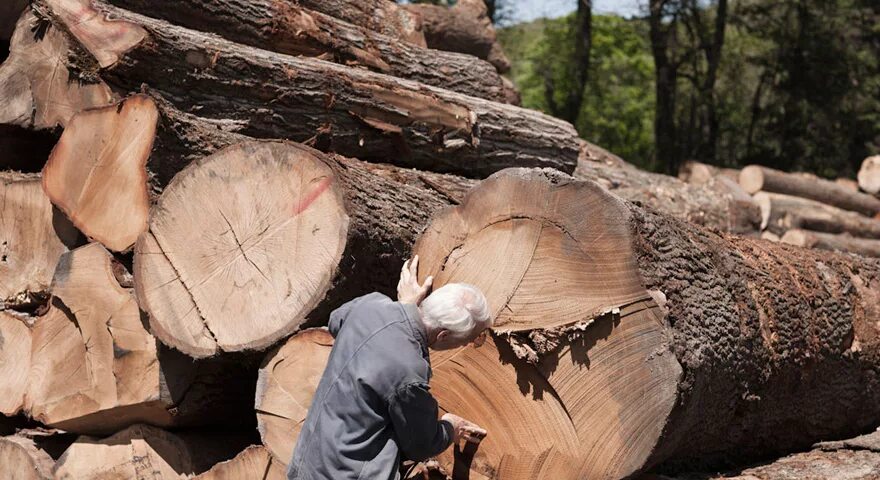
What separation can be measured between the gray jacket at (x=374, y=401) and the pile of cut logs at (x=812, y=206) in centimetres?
760

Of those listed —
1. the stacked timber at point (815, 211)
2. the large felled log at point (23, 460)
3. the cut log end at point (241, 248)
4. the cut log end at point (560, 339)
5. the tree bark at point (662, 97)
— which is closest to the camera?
the cut log end at point (560, 339)

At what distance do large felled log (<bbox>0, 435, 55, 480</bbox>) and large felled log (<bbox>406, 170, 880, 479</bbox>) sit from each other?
181 centimetres

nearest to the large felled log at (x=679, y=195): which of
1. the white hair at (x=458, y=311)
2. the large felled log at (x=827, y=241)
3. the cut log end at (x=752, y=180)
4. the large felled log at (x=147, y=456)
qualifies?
the large felled log at (x=827, y=241)

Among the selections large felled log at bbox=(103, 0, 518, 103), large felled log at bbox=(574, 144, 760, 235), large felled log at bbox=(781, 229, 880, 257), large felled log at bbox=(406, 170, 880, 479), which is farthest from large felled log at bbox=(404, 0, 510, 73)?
large felled log at bbox=(406, 170, 880, 479)

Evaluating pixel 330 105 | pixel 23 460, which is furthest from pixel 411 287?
pixel 23 460

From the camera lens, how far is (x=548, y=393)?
10.4 ft

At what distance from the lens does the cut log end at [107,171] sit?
3920 millimetres

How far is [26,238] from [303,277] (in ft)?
6.38

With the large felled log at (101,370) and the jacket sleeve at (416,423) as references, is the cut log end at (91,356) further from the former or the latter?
the jacket sleeve at (416,423)

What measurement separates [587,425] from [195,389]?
5.04 ft

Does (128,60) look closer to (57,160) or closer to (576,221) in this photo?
(57,160)

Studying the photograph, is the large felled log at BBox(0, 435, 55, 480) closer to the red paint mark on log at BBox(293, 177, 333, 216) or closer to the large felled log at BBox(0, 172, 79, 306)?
the large felled log at BBox(0, 172, 79, 306)

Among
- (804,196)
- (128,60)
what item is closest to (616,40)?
(804,196)

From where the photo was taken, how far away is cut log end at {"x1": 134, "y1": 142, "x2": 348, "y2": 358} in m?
3.33
